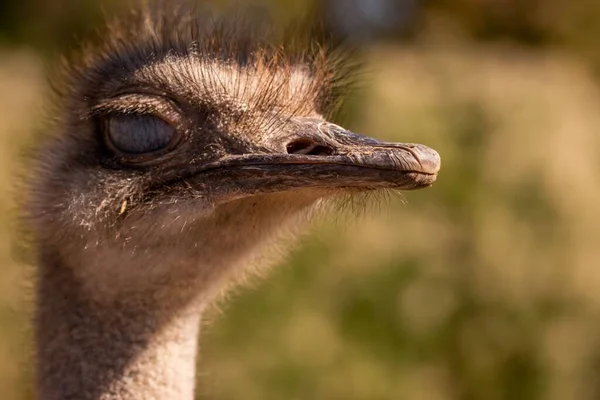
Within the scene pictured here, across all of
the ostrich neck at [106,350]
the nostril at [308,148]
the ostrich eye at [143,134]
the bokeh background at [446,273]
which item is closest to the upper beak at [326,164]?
the nostril at [308,148]

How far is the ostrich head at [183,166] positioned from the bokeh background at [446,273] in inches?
142

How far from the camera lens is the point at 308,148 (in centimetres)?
211

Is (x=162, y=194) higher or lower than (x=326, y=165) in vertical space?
lower

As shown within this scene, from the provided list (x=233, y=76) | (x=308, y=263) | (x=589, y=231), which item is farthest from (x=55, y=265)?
(x=589, y=231)

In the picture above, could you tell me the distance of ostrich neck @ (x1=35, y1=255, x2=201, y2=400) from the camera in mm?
2301

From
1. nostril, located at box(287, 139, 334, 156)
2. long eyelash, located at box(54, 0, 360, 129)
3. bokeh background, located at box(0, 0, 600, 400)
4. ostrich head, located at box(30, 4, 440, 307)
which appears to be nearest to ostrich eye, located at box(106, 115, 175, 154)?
ostrich head, located at box(30, 4, 440, 307)

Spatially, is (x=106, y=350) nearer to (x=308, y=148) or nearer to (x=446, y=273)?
(x=308, y=148)

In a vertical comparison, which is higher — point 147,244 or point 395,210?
point 147,244

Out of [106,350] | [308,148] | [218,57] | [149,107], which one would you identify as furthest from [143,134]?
[106,350]

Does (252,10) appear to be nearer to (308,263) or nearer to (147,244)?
(147,244)

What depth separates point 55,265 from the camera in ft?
7.80

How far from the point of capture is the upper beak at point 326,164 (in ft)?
6.37

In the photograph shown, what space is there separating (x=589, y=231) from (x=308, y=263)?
2.06 meters

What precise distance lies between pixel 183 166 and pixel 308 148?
273 mm
